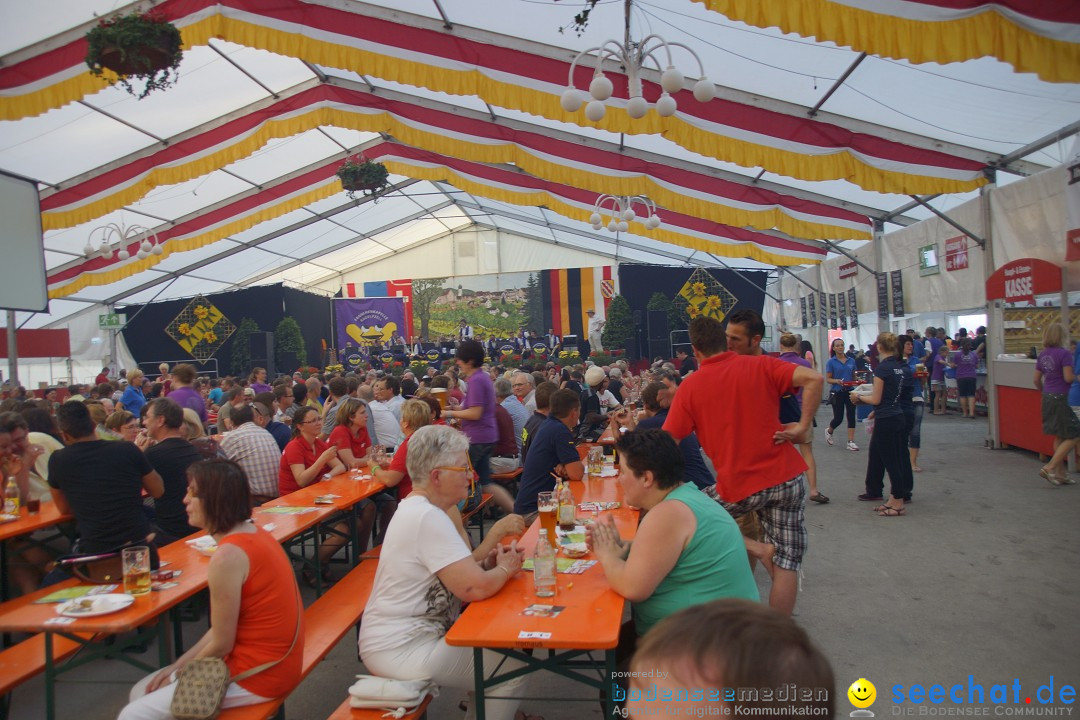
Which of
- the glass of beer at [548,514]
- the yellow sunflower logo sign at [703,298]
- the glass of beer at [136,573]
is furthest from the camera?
the yellow sunflower logo sign at [703,298]

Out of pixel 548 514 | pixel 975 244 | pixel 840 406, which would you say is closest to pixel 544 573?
pixel 548 514

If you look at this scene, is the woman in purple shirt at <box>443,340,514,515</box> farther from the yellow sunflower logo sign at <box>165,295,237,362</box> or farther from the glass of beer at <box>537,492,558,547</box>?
the yellow sunflower logo sign at <box>165,295,237,362</box>

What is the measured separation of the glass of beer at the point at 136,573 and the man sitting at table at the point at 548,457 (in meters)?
1.75

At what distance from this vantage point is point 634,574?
1.98m

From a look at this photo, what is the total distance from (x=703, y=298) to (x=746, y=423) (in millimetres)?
14488

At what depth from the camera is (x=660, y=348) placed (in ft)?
56.8

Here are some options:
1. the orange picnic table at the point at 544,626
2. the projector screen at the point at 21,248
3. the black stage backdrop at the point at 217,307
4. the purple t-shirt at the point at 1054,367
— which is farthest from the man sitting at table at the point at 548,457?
the black stage backdrop at the point at 217,307

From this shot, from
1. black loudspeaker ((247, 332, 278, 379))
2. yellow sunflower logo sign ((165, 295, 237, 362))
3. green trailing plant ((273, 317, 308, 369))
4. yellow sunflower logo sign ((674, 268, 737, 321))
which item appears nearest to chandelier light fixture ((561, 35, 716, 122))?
yellow sunflower logo sign ((674, 268, 737, 321))

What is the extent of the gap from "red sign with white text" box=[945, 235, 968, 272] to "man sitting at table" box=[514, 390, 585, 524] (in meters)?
6.93

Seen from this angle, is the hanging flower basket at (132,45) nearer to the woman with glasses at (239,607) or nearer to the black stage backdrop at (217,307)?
the woman with glasses at (239,607)

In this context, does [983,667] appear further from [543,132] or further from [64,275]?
[64,275]

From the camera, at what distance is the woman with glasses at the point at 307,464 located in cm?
463

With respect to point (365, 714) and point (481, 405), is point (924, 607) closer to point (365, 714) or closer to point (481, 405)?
point (365, 714)

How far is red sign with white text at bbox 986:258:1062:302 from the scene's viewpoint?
6664 mm
